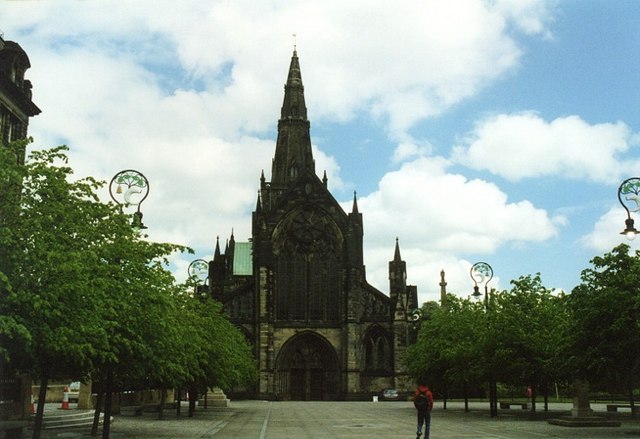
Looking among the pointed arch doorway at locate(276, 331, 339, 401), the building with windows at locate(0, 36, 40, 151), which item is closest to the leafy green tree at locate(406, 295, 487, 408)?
the pointed arch doorway at locate(276, 331, 339, 401)

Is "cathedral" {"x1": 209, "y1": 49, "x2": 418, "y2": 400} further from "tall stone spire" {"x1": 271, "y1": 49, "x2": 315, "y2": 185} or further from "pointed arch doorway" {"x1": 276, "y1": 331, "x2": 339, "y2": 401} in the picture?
"tall stone spire" {"x1": 271, "y1": 49, "x2": 315, "y2": 185}

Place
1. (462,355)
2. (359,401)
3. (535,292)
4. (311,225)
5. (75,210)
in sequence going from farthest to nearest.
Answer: (311,225), (359,401), (462,355), (535,292), (75,210)

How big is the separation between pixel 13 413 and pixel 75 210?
46.6 feet

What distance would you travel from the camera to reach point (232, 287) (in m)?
97.2

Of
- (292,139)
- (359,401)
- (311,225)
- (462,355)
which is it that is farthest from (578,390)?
(292,139)

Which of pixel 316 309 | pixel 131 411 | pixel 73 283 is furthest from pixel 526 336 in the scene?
pixel 316 309

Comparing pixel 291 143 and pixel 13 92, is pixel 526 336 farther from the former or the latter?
pixel 291 143

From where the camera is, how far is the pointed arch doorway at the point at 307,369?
76438 mm

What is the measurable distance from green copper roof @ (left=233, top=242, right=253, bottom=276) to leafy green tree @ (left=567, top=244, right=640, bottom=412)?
7677cm

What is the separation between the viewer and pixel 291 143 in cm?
9494

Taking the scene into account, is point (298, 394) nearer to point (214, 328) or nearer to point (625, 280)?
point (214, 328)

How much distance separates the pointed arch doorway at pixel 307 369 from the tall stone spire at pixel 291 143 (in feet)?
76.8

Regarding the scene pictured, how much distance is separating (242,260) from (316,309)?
29086mm

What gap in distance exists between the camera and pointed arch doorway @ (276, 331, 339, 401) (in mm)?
76438
